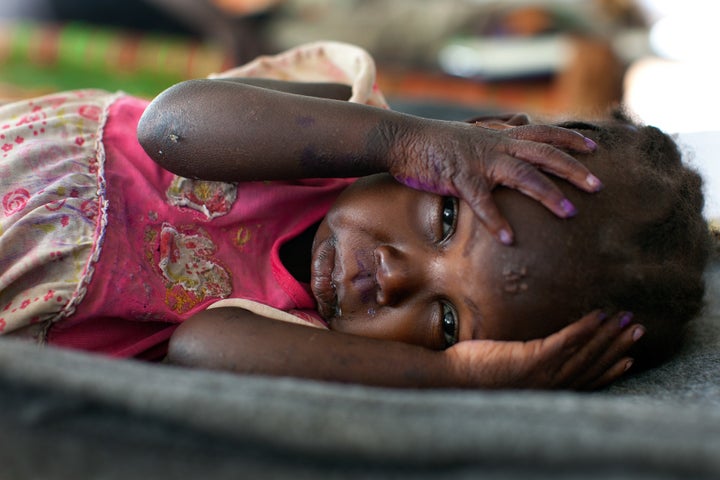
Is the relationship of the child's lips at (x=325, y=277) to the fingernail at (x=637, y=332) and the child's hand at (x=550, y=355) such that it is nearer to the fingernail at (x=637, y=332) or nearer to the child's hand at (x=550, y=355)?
the child's hand at (x=550, y=355)

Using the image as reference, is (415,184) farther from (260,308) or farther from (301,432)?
(301,432)

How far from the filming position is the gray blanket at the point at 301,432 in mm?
411

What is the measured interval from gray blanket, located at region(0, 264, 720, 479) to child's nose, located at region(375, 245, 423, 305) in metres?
0.35

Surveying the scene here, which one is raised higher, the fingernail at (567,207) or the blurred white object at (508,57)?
the blurred white object at (508,57)

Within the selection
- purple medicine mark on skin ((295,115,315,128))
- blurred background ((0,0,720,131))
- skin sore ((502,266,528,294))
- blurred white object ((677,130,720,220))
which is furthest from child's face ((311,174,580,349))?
blurred background ((0,0,720,131))

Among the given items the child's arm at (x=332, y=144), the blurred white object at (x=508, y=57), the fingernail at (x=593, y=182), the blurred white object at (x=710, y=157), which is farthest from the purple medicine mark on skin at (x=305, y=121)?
the blurred white object at (x=508, y=57)

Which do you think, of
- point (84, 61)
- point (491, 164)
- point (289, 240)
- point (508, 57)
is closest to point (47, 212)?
point (289, 240)

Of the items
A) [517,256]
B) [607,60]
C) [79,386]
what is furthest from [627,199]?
[607,60]

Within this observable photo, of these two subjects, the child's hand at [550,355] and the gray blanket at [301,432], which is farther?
the child's hand at [550,355]

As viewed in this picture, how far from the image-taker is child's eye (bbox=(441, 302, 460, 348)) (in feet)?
2.77

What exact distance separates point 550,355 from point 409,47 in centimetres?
265

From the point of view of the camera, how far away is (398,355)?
779 mm

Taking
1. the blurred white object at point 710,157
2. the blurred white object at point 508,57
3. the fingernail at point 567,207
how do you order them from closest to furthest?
the fingernail at point 567,207, the blurred white object at point 710,157, the blurred white object at point 508,57

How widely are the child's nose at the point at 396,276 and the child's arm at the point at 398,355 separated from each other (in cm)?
7
